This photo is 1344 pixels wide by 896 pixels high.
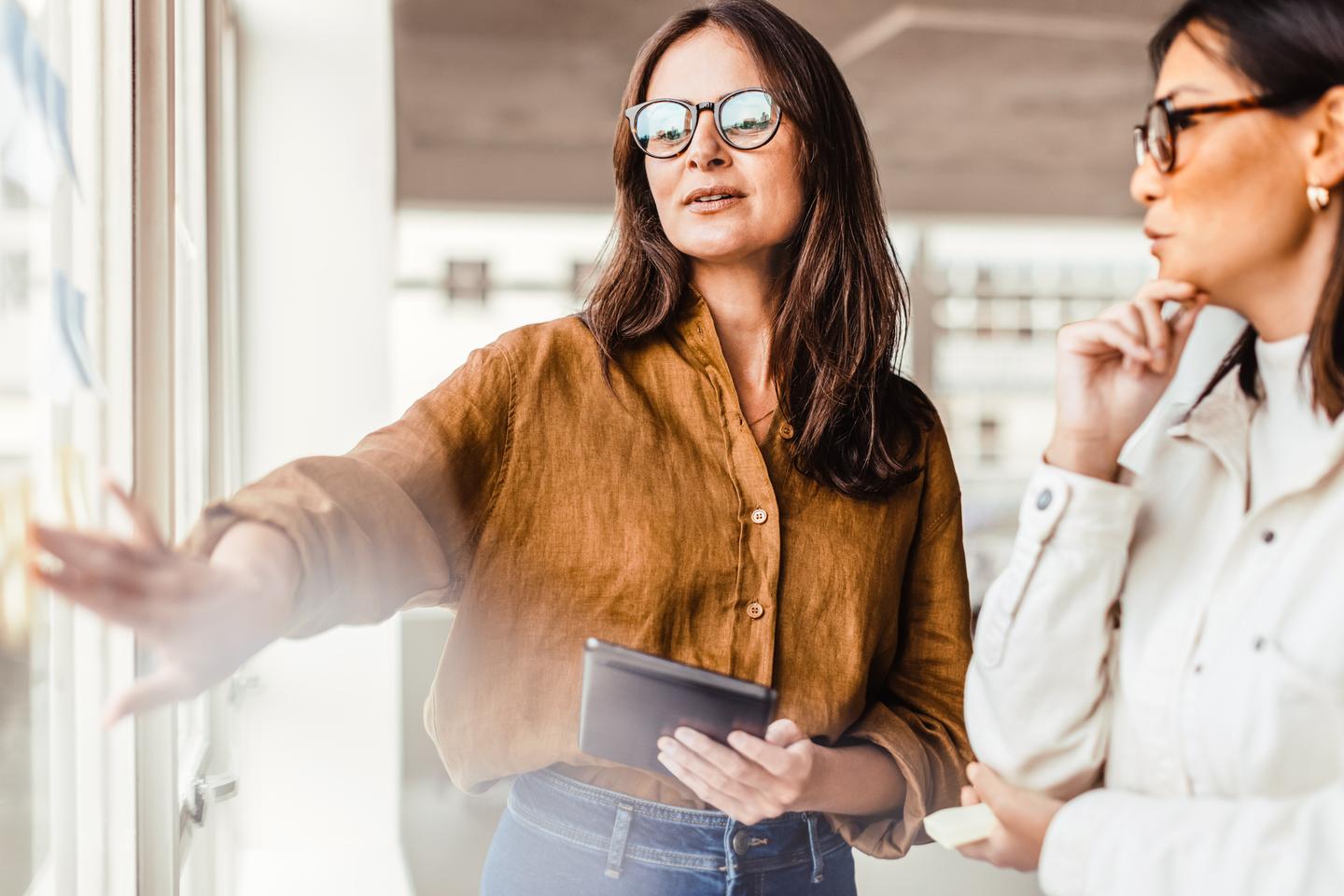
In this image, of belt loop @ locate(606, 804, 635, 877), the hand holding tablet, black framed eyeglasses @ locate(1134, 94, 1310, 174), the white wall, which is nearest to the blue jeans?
belt loop @ locate(606, 804, 635, 877)

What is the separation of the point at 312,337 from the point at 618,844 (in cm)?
102

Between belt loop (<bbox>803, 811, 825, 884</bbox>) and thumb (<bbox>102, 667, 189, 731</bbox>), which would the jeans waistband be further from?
thumb (<bbox>102, 667, 189, 731</bbox>)

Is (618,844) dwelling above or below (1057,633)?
below

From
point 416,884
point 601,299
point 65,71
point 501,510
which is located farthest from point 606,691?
point 416,884

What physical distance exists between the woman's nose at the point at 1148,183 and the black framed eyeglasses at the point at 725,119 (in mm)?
247

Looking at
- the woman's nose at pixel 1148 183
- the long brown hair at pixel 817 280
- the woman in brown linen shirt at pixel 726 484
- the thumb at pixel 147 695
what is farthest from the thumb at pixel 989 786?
the thumb at pixel 147 695

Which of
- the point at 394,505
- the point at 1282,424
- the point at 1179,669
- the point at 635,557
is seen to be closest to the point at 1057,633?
the point at 1179,669

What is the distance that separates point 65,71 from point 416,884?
137 cm

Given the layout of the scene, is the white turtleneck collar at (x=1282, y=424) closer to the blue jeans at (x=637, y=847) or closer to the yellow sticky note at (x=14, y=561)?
the blue jeans at (x=637, y=847)

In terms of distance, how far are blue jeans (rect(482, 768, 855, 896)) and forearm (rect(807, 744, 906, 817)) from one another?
0.10ft

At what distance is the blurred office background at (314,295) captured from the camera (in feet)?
2.08

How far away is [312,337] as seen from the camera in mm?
1594

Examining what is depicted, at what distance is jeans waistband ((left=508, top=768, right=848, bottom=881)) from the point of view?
2.54ft

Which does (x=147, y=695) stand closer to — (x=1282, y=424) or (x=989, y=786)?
(x=989, y=786)
